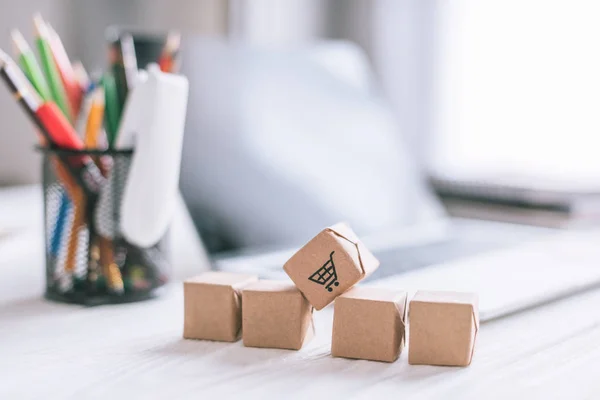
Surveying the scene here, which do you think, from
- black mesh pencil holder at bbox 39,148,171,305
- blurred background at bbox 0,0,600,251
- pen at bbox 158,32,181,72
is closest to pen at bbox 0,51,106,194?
black mesh pencil holder at bbox 39,148,171,305

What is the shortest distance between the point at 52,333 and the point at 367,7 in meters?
1.36

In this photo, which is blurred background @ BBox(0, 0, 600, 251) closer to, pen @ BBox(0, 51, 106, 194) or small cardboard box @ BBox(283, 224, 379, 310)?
pen @ BBox(0, 51, 106, 194)

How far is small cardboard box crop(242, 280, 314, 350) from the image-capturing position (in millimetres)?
522

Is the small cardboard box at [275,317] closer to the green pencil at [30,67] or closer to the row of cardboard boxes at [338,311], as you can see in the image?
the row of cardboard boxes at [338,311]

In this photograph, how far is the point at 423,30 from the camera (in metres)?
1.68

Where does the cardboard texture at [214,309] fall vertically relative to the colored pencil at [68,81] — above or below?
below

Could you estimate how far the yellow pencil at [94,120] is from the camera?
658 millimetres

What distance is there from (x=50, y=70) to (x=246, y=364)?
349mm

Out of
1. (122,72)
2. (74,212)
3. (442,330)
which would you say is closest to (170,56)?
(122,72)

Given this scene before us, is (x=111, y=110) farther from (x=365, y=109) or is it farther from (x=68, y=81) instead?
(x=365, y=109)

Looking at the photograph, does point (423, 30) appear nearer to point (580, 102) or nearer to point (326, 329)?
point (580, 102)

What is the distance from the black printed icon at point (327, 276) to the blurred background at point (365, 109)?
1.19 feet

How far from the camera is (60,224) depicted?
0.67 m

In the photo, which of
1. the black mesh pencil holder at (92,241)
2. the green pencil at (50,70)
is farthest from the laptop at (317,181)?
the green pencil at (50,70)
